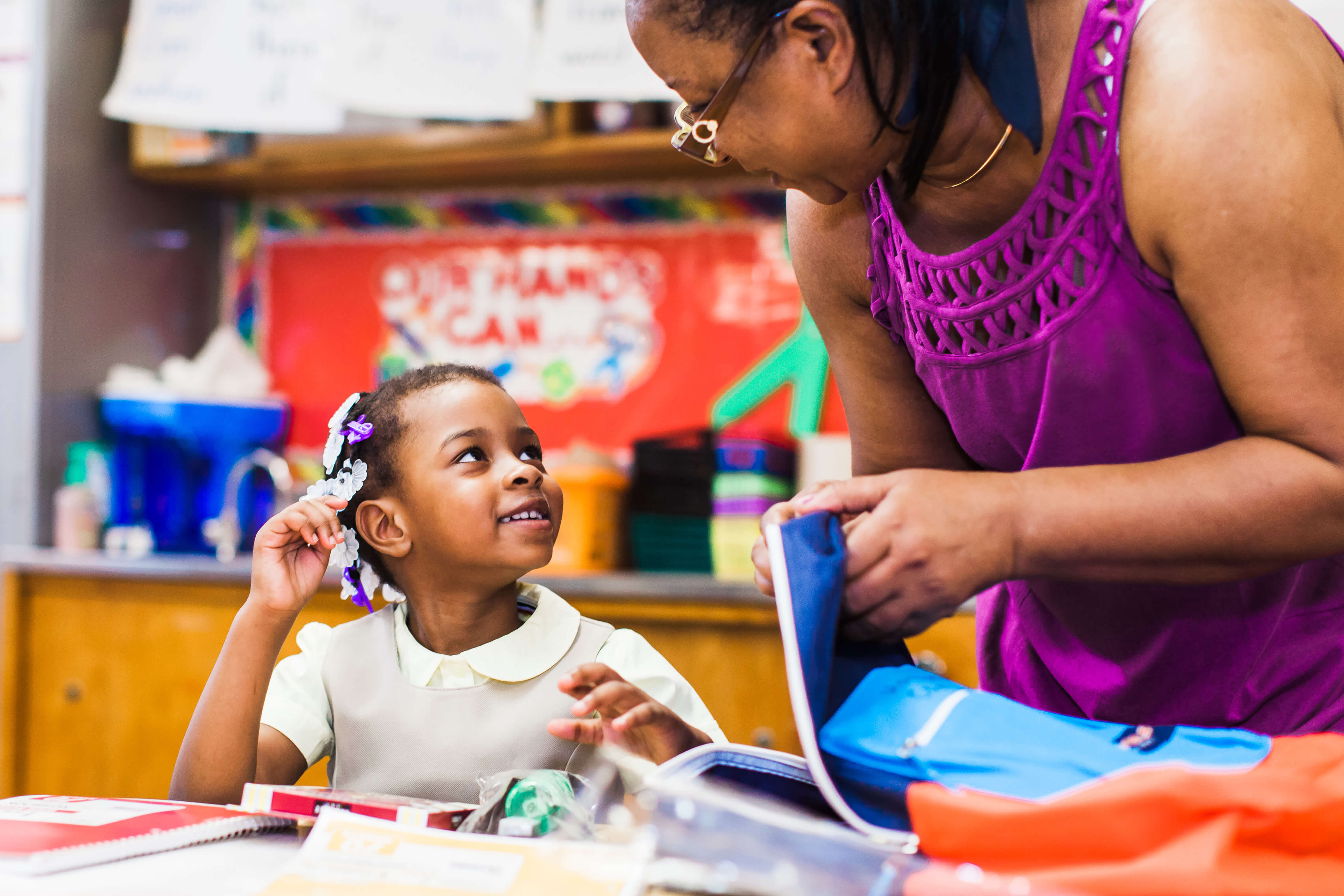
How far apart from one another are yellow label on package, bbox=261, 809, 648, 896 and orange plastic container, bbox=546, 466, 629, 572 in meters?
1.48

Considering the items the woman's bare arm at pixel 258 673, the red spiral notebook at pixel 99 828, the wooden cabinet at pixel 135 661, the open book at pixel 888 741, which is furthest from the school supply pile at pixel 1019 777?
the wooden cabinet at pixel 135 661

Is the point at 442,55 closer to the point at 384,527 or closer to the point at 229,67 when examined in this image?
the point at 229,67

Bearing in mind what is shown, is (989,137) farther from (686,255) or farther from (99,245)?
(99,245)

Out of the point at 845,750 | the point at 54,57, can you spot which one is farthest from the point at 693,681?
the point at 54,57

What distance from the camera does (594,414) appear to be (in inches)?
108

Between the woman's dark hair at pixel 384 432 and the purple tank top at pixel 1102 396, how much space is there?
0.47 metres

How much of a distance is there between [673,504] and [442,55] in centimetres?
107

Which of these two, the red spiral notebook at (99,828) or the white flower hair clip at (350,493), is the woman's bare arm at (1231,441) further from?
the white flower hair clip at (350,493)

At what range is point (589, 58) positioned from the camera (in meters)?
2.35

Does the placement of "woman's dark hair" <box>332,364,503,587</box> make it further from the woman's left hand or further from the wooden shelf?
the wooden shelf

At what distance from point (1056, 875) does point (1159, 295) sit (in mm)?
382

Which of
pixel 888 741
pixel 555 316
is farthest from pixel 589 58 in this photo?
pixel 888 741

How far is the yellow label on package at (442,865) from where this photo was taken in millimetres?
610

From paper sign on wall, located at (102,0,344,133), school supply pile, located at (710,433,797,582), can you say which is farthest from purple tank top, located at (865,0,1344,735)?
paper sign on wall, located at (102,0,344,133)
